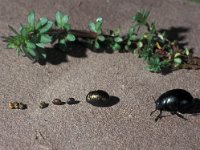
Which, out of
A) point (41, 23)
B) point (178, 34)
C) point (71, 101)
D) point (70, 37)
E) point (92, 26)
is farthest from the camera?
point (178, 34)

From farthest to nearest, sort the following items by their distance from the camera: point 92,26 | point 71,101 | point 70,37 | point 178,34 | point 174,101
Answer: point 178,34
point 92,26
point 70,37
point 71,101
point 174,101

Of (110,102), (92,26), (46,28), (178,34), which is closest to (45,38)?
(46,28)

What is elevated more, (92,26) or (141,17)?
(141,17)

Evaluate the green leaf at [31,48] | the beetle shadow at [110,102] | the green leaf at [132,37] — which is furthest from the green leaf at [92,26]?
the beetle shadow at [110,102]

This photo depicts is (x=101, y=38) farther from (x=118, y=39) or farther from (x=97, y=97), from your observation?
(x=97, y=97)

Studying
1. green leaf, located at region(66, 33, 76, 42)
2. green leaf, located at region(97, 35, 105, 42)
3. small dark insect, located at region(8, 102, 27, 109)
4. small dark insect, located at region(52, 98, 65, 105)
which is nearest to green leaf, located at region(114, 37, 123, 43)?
green leaf, located at region(97, 35, 105, 42)

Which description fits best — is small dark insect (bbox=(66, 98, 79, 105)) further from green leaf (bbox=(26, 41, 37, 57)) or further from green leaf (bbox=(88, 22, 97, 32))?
green leaf (bbox=(88, 22, 97, 32))

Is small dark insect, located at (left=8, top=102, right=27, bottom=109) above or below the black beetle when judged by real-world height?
below
